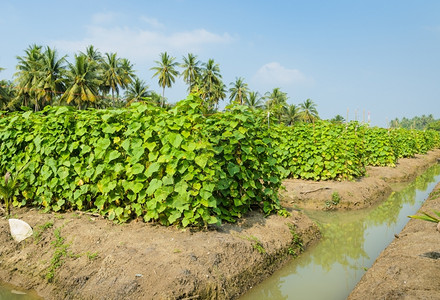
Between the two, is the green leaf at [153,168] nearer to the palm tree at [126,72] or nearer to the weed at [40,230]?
the weed at [40,230]

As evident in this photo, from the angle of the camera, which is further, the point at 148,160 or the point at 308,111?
the point at 308,111

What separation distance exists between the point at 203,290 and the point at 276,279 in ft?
4.50

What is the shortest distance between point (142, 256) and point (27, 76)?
38.0 metres

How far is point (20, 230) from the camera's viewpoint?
4.51 meters

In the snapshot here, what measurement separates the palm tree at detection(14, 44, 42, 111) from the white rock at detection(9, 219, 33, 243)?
109 feet

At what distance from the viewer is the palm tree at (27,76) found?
33.6m

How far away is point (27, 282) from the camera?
3.89 meters

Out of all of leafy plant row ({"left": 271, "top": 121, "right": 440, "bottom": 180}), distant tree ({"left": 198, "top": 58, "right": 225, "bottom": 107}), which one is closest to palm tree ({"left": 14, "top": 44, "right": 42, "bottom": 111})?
distant tree ({"left": 198, "top": 58, "right": 225, "bottom": 107})

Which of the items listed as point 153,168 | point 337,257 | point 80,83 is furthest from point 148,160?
point 80,83

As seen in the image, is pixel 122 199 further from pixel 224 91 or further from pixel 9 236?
pixel 224 91

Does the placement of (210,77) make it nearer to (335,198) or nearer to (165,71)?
(165,71)

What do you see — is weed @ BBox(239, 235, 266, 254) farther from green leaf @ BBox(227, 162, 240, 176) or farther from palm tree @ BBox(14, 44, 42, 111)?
palm tree @ BBox(14, 44, 42, 111)

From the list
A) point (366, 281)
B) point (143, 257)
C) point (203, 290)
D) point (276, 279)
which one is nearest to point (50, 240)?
point (143, 257)

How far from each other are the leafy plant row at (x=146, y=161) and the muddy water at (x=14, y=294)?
138 cm
